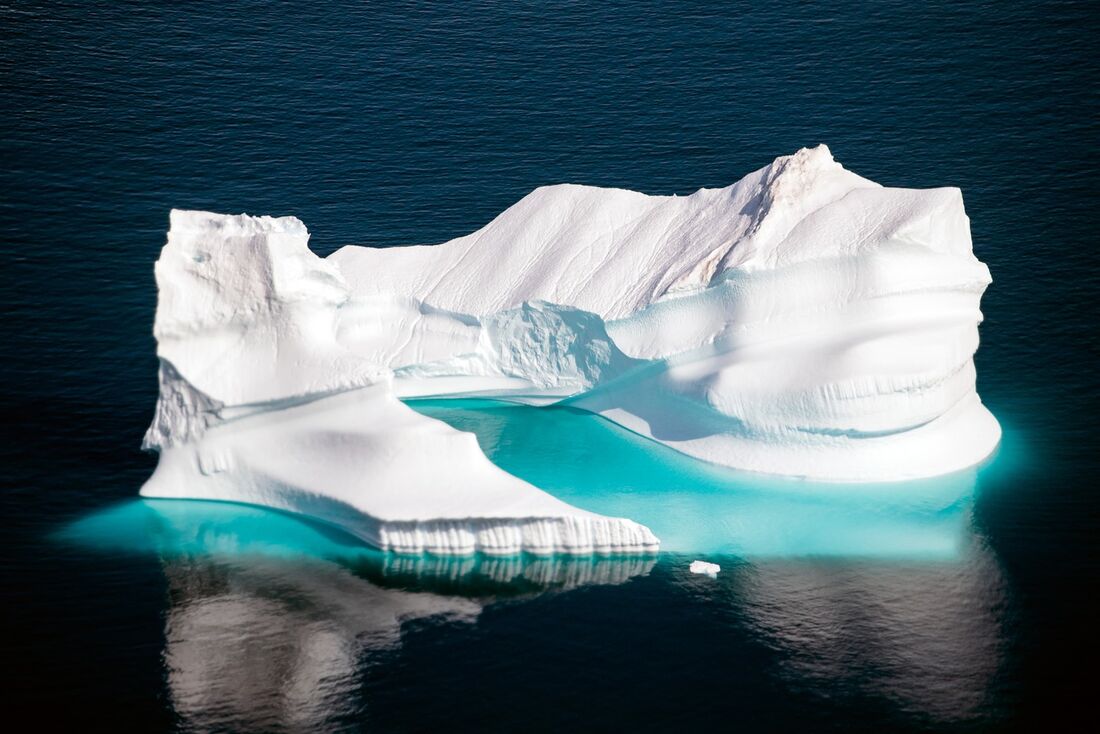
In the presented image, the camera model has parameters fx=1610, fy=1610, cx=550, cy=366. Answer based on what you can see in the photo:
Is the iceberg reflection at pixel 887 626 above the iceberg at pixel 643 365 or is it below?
below

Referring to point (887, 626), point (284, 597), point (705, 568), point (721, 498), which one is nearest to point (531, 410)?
point (721, 498)

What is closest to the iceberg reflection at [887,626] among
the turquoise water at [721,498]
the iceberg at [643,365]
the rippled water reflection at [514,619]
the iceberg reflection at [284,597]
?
the rippled water reflection at [514,619]

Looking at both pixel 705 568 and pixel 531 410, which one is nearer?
pixel 705 568

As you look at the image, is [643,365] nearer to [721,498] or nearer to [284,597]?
[721,498]

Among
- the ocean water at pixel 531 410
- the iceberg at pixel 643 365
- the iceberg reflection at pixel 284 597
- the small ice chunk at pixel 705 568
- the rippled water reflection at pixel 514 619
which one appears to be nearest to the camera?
the rippled water reflection at pixel 514 619

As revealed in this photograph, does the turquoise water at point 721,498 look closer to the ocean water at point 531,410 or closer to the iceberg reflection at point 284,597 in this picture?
the ocean water at point 531,410

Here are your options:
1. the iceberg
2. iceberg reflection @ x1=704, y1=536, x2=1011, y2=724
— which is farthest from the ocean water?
the iceberg

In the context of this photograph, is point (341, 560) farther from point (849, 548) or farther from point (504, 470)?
point (849, 548)
